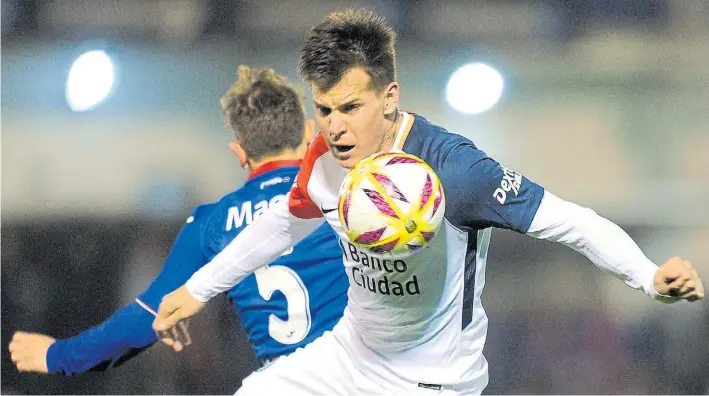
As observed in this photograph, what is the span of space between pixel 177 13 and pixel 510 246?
2.90m

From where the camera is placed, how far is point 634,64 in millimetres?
6523

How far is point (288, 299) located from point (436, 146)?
119 cm

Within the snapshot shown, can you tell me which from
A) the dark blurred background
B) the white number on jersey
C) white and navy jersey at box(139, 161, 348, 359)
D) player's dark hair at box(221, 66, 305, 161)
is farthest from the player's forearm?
the dark blurred background

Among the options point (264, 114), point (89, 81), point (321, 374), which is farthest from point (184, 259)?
point (89, 81)

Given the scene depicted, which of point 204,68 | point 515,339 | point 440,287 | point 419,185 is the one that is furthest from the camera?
point 204,68

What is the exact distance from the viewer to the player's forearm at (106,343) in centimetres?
367

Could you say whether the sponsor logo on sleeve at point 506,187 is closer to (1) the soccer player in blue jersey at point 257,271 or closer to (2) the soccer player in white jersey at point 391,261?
(2) the soccer player in white jersey at point 391,261

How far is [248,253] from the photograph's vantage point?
292cm

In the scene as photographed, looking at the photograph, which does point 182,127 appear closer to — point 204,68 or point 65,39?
point 204,68

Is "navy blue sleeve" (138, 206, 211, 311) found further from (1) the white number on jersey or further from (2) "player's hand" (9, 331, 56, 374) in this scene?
(2) "player's hand" (9, 331, 56, 374)

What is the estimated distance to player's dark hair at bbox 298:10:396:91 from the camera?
254cm

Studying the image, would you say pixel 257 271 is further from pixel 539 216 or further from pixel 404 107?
pixel 404 107

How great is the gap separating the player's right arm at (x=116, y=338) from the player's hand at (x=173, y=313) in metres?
0.68

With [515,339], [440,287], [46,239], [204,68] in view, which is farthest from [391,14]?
[440,287]
